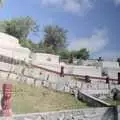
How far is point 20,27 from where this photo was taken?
62562 mm

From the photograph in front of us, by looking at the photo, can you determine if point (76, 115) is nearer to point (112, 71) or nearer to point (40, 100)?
point (40, 100)

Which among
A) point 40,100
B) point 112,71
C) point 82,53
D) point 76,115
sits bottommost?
point 76,115

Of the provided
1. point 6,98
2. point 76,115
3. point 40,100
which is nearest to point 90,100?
point 40,100

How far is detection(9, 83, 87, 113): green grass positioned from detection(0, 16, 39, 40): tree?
43.5 meters

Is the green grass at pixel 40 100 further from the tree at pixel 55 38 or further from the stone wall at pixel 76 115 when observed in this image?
the tree at pixel 55 38

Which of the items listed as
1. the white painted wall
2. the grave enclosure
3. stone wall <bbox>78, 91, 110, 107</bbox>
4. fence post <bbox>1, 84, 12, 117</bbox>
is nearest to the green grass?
stone wall <bbox>78, 91, 110, 107</bbox>

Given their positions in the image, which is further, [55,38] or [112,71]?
[55,38]

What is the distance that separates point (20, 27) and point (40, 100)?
47932 millimetres

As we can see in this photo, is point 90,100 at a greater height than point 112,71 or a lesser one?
lesser

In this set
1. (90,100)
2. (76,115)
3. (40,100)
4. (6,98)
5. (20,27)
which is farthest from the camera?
(20,27)

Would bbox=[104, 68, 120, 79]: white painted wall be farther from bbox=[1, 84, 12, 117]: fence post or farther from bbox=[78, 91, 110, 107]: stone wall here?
bbox=[1, 84, 12, 117]: fence post

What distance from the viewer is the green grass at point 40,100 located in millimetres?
13906

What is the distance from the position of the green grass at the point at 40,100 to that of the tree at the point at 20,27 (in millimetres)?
43511

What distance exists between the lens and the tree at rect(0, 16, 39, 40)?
62.0m
